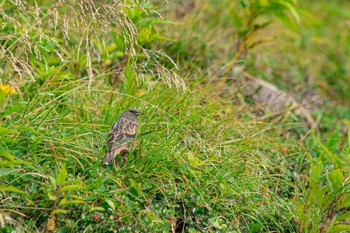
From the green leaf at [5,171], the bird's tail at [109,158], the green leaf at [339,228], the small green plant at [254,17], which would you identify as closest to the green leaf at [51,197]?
the green leaf at [5,171]

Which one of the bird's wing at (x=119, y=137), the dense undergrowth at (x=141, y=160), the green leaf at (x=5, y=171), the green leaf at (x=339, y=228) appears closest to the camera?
the green leaf at (x=5, y=171)

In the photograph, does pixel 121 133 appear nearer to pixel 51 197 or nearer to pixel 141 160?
pixel 141 160

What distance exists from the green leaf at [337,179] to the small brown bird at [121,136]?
4.59 ft

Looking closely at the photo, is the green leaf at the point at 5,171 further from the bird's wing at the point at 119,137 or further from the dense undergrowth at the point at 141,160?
the bird's wing at the point at 119,137

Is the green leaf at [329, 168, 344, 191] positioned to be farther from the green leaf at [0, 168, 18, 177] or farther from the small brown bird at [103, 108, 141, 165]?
the green leaf at [0, 168, 18, 177]

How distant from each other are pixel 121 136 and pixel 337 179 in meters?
1.49

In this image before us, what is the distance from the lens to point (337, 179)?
4.31 meters

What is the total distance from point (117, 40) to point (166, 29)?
1.69 metres

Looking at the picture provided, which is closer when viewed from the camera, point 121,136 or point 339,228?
point 339,228

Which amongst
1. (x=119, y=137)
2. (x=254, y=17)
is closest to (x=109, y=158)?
(x=119, y=137)

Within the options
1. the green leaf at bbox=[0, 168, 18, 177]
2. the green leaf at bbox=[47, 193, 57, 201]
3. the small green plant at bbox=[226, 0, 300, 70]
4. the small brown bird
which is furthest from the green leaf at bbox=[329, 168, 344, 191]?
the small green plant at bbox=[226, 0, 300, 70]

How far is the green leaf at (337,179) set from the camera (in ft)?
14.1

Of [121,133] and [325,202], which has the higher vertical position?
[121,133]

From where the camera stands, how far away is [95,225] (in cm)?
405
